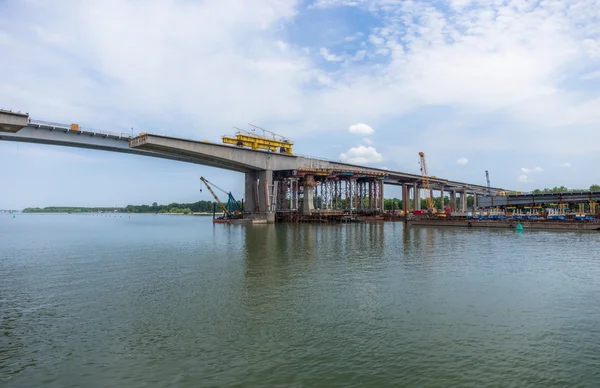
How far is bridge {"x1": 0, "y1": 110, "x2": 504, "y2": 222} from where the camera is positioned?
74812mm

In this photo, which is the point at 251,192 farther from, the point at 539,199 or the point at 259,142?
the point at 539,199

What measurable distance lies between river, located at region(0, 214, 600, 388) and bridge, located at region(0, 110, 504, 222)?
52966 mm

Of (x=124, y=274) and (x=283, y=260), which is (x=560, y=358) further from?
(x=124, y=274)

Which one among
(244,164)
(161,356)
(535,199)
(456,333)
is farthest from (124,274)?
(535,199)

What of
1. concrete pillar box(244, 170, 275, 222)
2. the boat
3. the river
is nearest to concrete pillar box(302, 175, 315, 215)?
concrete pillar box(244, 170, 275, 222)

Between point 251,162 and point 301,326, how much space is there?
8723 centimetres

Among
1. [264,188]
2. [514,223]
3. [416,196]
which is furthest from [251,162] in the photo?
[416,196]

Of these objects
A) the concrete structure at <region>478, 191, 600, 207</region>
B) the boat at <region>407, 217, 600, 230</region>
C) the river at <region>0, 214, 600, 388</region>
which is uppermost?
the concrete structure at <region>478, 191, 600, 207</region>

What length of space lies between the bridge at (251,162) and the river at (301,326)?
52966 millimetres

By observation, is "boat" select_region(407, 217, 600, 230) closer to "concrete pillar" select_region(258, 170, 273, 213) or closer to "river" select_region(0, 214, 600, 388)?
"concrete pillar" select_region(258, 170, 273, 213)

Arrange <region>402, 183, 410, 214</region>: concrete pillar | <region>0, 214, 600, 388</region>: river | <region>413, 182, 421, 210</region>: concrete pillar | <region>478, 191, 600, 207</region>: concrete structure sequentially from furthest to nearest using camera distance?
<region>413, 182, 421, 210</region>: concrete pillar
<region>402, 183, 410, 214</region>: concrete pillar
<region>478, 191, 600, 207</region>: concrete structure
<region>0, 214, 600, 388</region>: river

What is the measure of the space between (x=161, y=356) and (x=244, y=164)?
289 feet

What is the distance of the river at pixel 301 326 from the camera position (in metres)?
11.1

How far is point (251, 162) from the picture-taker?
100250 millimetres
